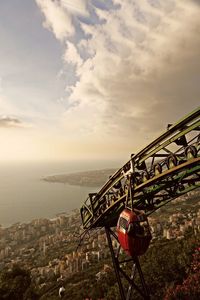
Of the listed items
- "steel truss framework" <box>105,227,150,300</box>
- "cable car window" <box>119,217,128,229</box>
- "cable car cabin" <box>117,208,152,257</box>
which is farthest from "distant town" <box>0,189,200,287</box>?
"cable car cabin" <box>117,208,152,257</box>

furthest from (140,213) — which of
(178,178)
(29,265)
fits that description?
(29,265)

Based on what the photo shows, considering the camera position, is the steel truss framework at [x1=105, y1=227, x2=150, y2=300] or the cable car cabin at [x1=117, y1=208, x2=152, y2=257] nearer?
A: the cable car cabin at [x1=117, y1=208, x2=152, y2=257]

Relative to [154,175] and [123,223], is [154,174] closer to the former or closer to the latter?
[154,175]

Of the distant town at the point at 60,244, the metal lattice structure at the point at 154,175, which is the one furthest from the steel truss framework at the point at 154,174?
the distant town at the point at 60,244

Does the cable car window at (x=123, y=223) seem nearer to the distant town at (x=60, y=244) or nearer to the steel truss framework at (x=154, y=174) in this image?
the steel truss framework at (x=154, y=174)

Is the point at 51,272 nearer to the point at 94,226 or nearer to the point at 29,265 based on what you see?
the point at 29,265

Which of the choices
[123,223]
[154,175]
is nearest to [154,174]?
[154,175]

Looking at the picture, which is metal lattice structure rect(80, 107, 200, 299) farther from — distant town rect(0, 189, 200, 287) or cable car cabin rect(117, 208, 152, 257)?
distant town rect(0, 189, 200, 287)

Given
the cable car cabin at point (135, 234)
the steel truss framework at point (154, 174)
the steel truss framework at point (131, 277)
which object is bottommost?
the steel truss framework at point (131, 277)
